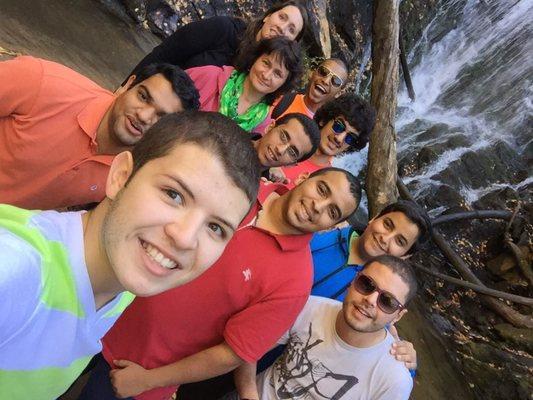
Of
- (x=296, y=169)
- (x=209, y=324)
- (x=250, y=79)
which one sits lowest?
(x=296, y=169)

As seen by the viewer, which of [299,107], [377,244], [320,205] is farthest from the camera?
[299,107]

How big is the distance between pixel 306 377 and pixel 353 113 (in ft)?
6.39

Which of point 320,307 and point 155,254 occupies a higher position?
point 155,254

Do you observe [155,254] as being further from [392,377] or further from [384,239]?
[384,239]

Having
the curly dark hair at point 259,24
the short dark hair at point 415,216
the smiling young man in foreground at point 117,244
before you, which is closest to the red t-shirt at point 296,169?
the short dark hair at point 415,216

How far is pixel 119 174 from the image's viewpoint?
1.30 meters

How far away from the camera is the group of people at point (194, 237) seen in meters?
1.17

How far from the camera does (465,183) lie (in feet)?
28.9

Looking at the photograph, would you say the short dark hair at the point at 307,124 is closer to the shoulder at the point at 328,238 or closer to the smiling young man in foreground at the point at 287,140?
the smiling young man in foreground at the point at 287,140

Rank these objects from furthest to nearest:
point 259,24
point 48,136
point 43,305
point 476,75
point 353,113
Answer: point 476,75 → point 353,113 → point 259,24 → point 48,136 → point 43,305

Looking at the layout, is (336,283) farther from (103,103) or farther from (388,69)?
(388,69)

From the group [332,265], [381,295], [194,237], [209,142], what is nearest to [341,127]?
[332,265]

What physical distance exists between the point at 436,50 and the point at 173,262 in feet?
37.4

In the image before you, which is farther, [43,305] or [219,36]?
[219,36]
